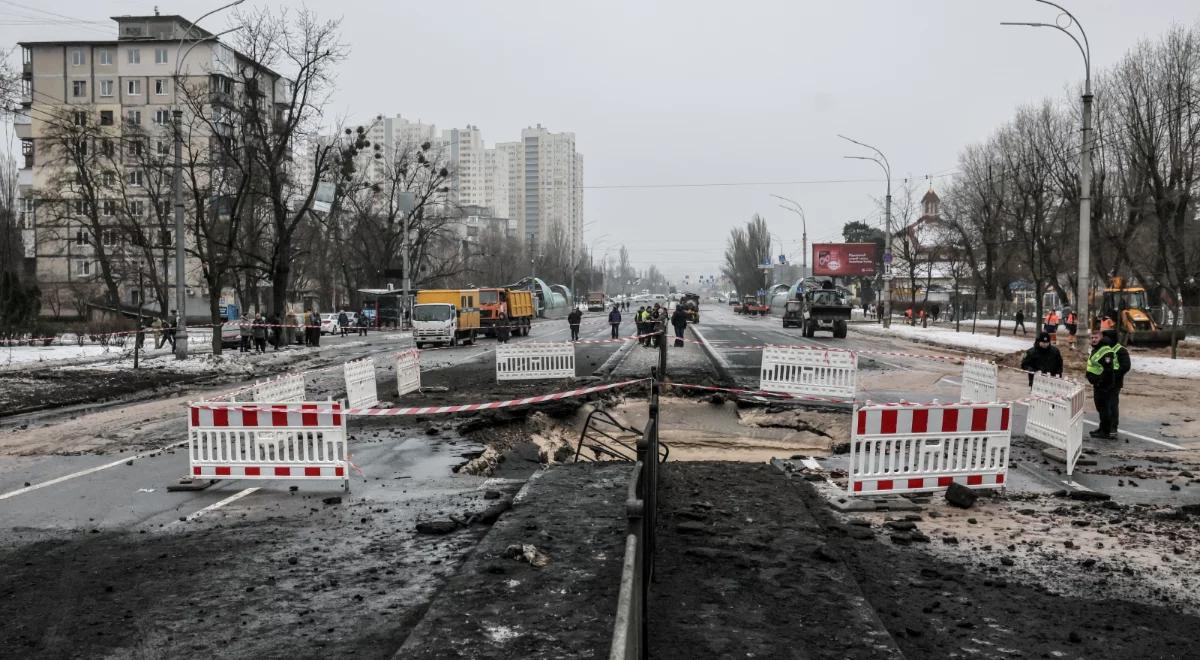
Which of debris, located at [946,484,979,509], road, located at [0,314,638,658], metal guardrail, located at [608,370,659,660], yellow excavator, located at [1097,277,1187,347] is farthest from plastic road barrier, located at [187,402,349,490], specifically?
yellow excavator, located at [1097,277,1187,347]

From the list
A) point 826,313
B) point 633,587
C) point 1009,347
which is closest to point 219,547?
point 633,587

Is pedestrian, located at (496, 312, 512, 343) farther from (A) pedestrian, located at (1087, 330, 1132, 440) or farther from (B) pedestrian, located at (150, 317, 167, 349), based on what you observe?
(A) pedestrian, located at (1087, 330, 1132, 440)

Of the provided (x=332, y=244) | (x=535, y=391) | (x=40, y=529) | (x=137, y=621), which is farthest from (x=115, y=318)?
(x=137, y=621)

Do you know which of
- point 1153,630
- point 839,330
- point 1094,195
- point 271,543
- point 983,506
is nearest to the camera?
point 1153,630

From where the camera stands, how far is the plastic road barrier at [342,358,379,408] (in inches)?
607

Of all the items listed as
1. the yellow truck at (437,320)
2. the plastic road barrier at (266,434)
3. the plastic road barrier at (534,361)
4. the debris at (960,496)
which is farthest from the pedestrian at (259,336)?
the debris at (960,496)

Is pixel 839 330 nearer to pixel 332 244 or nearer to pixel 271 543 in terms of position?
pixel 271 543

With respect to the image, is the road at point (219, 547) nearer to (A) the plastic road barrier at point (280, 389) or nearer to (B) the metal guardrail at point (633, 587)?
(A) the plastic road barrier at point (280, 389)

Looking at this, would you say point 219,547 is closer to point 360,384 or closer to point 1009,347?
point 360,384

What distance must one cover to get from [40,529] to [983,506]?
8755 millimetres

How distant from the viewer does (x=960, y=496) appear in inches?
339

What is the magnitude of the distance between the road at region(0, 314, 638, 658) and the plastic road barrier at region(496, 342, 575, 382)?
7.46m

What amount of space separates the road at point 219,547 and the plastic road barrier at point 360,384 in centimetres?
230

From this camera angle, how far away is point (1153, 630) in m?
5.24
